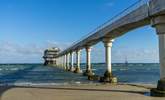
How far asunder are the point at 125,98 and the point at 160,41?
467cm

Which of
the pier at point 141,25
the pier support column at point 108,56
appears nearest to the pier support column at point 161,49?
Result: the pier at point 141,25

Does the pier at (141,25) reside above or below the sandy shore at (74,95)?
above

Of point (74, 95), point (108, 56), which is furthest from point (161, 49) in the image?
point (108, 56)

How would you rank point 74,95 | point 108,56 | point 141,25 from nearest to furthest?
point 74,95, point 141,25, point 108,56

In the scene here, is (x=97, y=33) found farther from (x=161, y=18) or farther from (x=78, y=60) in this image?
(x=78, y=60)

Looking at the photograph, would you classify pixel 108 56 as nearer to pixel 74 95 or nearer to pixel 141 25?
pixel 141 25

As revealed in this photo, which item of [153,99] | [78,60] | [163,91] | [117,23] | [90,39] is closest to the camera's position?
[153,99]

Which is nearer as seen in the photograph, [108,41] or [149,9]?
[149,9]

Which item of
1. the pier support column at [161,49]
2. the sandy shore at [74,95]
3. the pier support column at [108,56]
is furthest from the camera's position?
the pier support column at [108,56]

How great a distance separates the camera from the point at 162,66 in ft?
72.2

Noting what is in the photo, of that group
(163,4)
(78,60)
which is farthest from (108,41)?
(78,60)

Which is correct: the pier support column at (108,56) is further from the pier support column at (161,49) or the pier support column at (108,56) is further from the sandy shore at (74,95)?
the pier support column at (161,49)

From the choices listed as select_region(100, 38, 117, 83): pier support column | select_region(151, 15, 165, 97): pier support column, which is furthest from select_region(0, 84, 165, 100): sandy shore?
select_region(100, 38, 117, 83): pier support column

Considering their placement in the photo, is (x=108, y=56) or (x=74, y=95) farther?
(x=108, y=56)
